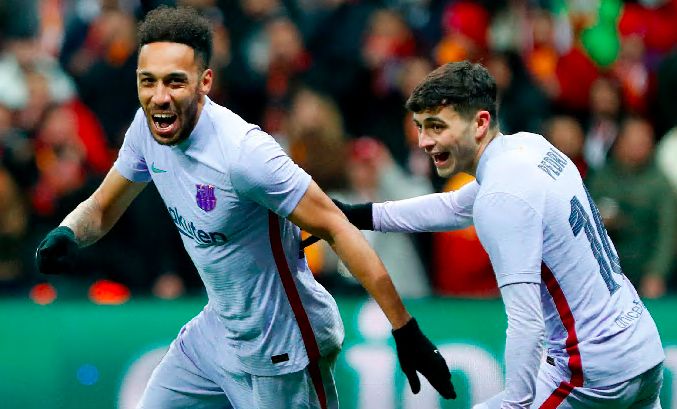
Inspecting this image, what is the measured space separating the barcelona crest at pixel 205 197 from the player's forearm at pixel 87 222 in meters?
0.69

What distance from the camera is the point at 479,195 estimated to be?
440 cm

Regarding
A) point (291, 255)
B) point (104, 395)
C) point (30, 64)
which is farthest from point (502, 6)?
point (291, 255)

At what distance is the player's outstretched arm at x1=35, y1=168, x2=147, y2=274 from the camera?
5.00m

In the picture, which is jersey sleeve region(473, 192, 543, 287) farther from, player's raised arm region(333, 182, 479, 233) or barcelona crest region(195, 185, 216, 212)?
barcelona crest region(195, 185, 216, 212)

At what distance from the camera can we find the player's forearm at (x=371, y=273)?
14.9 ft

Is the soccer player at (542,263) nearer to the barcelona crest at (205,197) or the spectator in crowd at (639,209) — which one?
the barcelona crest at (205,197)

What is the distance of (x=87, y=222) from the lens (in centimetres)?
526

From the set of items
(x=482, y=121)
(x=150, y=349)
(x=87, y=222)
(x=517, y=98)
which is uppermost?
(x=517, y=98)

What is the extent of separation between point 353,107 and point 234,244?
16.1 feet

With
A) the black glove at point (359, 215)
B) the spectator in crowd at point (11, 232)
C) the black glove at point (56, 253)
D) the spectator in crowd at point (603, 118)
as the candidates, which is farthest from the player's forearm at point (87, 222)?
the spectator in crowd at point (603, 118)

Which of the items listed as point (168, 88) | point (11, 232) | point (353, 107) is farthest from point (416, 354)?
point (353, 107)

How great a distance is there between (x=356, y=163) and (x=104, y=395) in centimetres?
235

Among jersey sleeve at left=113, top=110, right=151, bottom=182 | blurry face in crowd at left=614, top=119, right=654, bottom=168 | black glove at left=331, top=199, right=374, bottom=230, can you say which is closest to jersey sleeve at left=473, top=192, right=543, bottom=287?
black glove at left=331, top=199, right=374, bottom=230

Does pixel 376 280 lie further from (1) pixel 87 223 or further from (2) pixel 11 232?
(2) pixel 11 232
